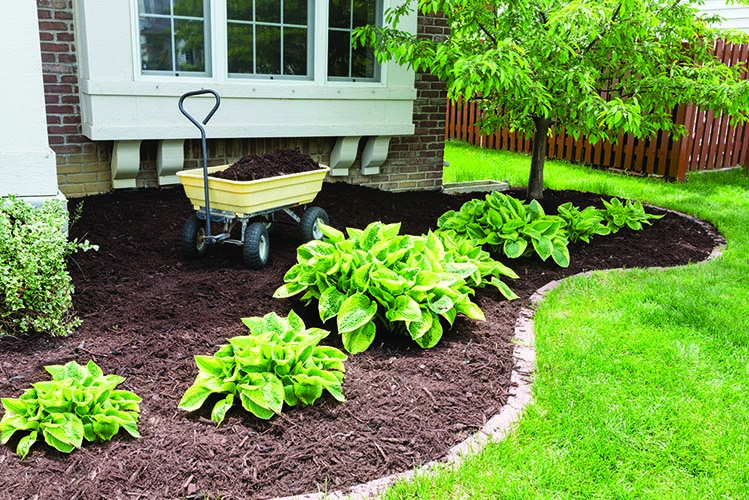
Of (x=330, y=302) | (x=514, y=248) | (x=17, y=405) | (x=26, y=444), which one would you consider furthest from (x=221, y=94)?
(x=26, y=444)

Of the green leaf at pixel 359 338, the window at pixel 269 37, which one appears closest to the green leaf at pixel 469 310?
the green leaf at pixel 359 338

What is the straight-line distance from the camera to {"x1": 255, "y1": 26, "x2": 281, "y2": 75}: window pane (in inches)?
232

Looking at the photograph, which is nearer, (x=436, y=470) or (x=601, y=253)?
(x=436, y=470)

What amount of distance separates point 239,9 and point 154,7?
0.72m

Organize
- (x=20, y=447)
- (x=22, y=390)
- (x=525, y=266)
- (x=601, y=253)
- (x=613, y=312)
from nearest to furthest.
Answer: (x=20, y=447)
(x=22, y=390)
(x=613, y=312)
(x=525, y=266)
(x=601, y=253)

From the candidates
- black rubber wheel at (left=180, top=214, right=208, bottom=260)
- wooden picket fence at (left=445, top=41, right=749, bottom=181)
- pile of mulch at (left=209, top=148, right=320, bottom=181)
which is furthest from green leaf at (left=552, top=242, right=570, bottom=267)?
wooden picket fence at (left=445, top=41, right=749, bottom=181)

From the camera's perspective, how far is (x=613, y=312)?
12.7 ft

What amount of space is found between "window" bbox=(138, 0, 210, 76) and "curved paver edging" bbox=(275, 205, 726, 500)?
3490 millimetres

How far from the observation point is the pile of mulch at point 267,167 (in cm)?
421

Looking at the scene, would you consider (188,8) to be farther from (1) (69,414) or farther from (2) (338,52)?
(1) (69,414)

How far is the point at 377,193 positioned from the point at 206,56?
6.60 feet

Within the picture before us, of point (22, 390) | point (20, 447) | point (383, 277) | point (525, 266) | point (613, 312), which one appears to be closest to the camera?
point (20, 447)

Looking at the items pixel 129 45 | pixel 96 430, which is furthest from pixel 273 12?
pixel 96 430

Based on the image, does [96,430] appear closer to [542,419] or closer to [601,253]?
[542,419]
